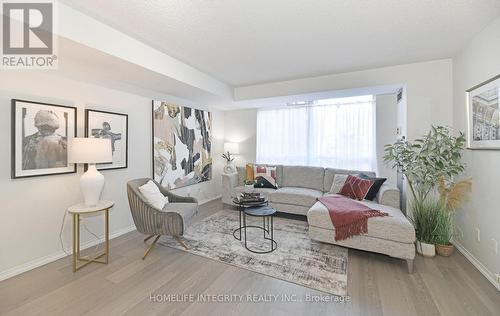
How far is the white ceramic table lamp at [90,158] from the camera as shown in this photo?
2226mm

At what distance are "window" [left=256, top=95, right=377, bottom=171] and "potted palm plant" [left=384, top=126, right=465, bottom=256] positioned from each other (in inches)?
56.6

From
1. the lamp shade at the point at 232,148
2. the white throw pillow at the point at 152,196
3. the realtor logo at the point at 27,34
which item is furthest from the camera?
the lamp shade at the point at 232,148

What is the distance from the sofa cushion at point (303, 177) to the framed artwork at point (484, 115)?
7.03 ft

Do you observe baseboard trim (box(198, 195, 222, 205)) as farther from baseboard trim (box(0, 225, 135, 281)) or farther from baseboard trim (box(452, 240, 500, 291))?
baseboard trim (box(452, 240, 500, 291))

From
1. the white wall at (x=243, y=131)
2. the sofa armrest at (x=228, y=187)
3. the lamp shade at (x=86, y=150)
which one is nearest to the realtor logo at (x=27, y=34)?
the lamp shade at (x=86, y=150)

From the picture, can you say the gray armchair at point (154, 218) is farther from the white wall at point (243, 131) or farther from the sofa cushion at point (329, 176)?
the white wall at point (243, 131)

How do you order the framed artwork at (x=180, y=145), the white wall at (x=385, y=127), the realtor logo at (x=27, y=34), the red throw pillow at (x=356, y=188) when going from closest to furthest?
1. the realtor logo at (x=27, y=34)
2. the red throw pillow at (x=356, y=188)
3. the framed artwork at (x=180, y=145)
4. the white wall at (x=385, y=127)

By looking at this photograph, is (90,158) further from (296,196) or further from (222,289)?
(296,196)

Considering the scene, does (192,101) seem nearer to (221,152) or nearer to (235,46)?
(221,152)

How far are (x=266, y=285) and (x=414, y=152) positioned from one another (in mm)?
2404

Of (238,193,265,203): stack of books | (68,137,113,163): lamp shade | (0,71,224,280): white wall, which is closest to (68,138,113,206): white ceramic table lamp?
(68,137,113,163): lamp shade

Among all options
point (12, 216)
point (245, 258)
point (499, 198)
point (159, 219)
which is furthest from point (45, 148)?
point (499, 198)

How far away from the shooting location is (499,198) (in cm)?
193

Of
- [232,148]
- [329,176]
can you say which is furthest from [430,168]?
[232,148]
